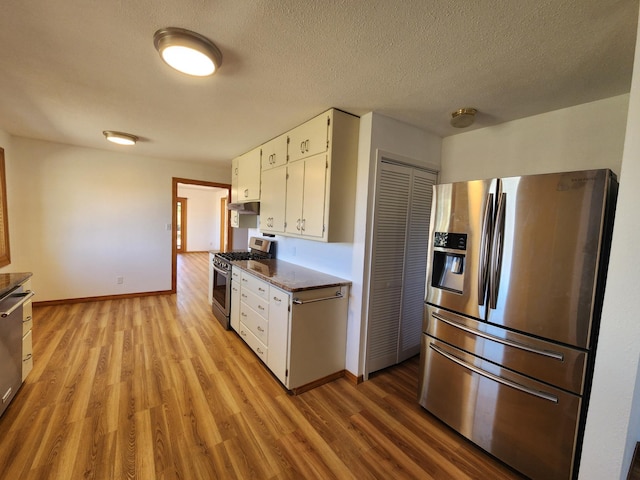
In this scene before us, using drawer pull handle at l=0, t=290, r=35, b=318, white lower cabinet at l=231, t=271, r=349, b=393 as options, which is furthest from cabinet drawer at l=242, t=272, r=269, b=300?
drawer pull handle at l=0, t=290, r=35, b=318

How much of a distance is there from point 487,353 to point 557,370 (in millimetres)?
325

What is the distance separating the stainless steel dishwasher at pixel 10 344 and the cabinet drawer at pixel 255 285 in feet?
5.50

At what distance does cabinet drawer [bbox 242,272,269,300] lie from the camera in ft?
8.15

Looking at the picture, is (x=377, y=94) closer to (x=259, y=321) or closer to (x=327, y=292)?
(x=327, y=292)

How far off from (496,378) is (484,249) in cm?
78

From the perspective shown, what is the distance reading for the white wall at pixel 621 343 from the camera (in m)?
0.99

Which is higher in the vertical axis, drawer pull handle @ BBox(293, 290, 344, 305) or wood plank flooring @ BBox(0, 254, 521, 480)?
drawer pull handle @ BBox(293, 290, 344, 305)

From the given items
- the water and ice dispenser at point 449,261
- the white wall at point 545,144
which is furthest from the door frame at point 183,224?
the water and ice dispenser at point 449,261

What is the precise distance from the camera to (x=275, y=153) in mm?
3096

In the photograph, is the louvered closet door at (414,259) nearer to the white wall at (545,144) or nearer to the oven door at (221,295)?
the white wall at (545,144)

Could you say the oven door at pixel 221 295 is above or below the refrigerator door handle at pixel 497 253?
below

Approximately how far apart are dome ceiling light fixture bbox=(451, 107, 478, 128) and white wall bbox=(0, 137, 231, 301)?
434cm

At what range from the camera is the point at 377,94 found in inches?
77.2

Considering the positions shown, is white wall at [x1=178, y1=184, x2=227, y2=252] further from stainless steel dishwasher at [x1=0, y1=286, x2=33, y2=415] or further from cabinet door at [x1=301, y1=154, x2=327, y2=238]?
stainless steel dishwasher at [x1=0, y1=286, x2=33, y2=415]
